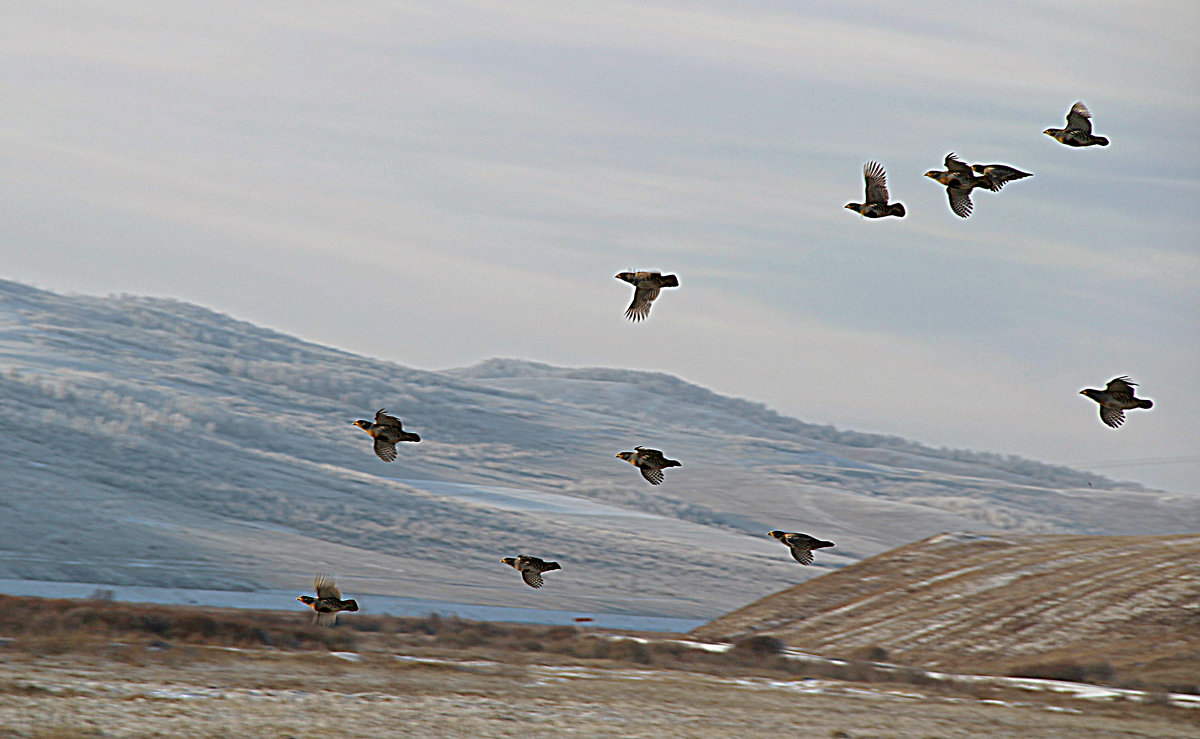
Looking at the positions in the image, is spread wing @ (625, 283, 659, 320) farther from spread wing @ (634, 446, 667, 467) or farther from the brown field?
the brown field

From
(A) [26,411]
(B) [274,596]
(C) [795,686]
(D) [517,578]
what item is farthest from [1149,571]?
(A) [26,411]

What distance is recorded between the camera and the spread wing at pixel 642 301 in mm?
17375

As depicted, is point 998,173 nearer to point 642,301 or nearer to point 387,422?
point 642,301

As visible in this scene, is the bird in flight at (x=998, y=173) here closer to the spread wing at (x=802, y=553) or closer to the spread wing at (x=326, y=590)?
the spread wing at (x=802, y=553)

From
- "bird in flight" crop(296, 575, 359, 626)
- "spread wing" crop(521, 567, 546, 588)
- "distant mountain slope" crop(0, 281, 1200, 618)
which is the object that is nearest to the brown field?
"bird in flight" crop(296, 575, 359, 626)

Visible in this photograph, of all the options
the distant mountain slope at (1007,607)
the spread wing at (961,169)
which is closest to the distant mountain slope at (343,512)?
the distant mountain slope at (1007,607)

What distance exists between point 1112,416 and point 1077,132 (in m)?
4.62

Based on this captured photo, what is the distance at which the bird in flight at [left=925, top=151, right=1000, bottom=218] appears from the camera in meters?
17.0

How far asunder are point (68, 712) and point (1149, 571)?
171 ft

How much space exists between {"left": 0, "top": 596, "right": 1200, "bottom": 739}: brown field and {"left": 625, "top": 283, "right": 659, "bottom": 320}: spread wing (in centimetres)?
1102

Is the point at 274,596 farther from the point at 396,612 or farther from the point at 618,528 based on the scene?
the point at 618,528

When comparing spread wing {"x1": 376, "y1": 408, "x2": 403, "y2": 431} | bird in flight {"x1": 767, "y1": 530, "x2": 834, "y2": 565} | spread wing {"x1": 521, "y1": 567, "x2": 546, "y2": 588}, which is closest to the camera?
spread wing {"x1": 376, "y1": 408, "x2": 403, "y2": 431}

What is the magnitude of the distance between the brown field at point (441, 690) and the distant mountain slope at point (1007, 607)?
9.96 m

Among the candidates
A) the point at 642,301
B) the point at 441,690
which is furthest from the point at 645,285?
the point at 441,690
